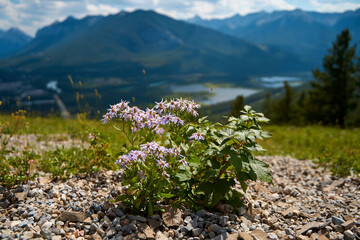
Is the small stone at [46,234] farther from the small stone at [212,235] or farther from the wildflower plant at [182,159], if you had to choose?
the small stone at [212,235]

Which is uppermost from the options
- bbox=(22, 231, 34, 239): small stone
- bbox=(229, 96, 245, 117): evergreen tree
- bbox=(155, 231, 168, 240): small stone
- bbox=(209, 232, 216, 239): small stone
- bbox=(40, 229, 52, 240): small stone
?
bbox=(229, 96, 245, 117): evergreen tree

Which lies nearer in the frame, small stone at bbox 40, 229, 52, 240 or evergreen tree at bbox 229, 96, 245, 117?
small stone at bbox 40, 229, 52, 240

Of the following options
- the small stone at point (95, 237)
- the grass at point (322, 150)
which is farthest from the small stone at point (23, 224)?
the grass at point (322, 150)

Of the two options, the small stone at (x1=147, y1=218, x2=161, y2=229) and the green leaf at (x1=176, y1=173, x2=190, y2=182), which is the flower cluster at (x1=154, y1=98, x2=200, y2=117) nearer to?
the green leaf at (x1=176, y1=173, x2=190, y2=182)

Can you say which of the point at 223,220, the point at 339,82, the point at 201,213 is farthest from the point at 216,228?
the point at 339,82

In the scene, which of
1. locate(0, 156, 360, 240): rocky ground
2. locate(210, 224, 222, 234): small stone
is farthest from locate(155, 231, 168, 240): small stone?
locate(210, 224, 222, 234): small stone

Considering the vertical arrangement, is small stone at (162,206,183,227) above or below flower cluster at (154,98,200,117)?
below

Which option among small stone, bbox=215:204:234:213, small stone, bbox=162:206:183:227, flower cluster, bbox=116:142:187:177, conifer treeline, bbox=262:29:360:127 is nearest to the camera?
flower cluster, bbox=116:142:187:177

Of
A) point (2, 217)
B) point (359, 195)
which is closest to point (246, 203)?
point (359, 195)
